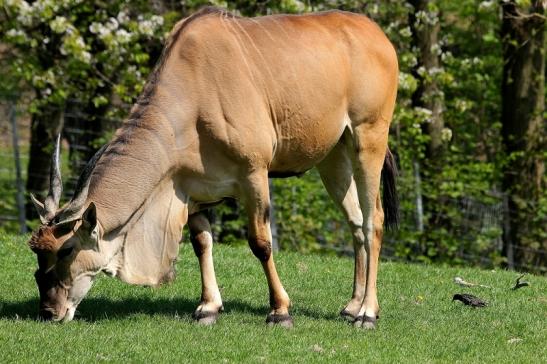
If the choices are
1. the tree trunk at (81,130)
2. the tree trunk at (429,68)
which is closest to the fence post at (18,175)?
the tree trunk at (81,130)

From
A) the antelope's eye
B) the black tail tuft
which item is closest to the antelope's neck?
the antelope's eye

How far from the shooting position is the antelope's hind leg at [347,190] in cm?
891

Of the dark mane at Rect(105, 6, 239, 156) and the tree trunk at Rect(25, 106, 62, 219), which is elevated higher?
the dark mane at Rect(105, 6, 239, 156)

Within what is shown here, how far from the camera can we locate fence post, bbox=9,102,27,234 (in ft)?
51.3

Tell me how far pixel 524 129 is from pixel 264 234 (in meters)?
9.53

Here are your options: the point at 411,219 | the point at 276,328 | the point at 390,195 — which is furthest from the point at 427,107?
the point at 276,328

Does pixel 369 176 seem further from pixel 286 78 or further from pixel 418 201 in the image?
pixel 418 201

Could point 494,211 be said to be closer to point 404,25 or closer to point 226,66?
point 404,25

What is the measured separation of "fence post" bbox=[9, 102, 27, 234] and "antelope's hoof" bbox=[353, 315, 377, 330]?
28.4ft

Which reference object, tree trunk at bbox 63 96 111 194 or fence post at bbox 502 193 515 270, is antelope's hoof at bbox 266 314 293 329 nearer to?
tree trunk at bbox 63 96 111 194

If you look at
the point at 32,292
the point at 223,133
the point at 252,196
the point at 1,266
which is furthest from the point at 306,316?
the point at 1,266

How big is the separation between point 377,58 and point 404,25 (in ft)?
26.5

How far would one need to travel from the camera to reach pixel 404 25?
16.7m

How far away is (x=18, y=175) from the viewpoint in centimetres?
1595
